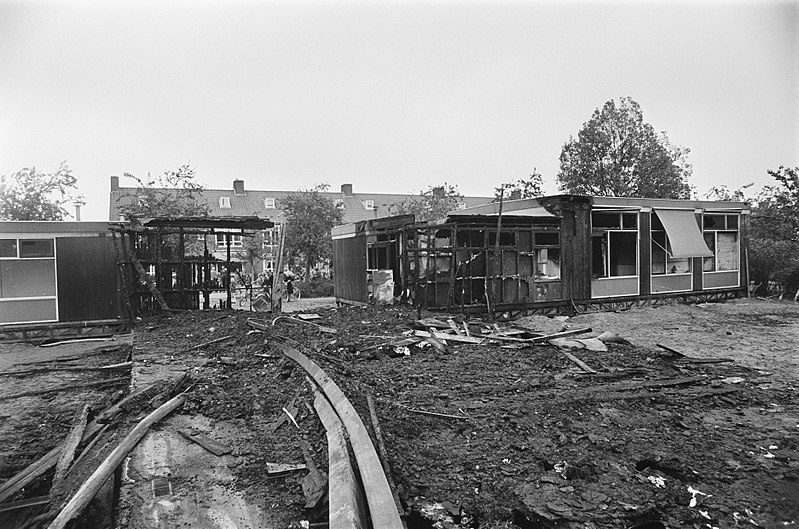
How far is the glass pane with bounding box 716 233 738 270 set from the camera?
2023 centimetres

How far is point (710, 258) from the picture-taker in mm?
19938

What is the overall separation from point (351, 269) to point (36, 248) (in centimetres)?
892

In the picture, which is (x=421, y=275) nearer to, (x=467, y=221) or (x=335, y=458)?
(x=467, y=221)

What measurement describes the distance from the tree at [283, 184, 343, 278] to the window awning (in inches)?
731

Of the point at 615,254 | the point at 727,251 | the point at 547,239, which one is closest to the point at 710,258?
the point at 727,251

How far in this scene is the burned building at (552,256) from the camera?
1445 centimetres

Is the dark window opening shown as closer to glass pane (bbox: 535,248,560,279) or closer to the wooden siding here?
glass pane (bbox: 535,248,560,279)

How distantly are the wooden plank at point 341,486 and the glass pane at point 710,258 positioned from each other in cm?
1871

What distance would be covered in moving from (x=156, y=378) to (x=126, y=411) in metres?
1.28

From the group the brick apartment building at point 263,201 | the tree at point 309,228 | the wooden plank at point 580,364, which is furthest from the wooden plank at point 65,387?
the brick apartment building at point 263,201

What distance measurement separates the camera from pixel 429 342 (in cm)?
959

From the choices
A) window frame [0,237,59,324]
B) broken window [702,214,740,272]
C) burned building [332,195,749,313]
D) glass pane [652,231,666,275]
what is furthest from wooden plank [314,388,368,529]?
broken window [702,214,740,272]

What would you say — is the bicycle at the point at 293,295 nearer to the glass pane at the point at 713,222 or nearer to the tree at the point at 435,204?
the tree at the point at 435,204

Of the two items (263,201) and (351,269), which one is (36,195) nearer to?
(351,269)
